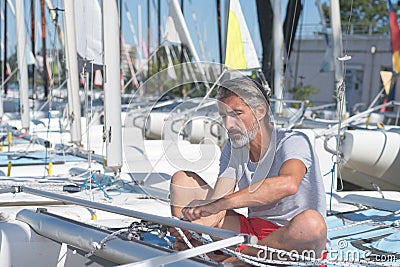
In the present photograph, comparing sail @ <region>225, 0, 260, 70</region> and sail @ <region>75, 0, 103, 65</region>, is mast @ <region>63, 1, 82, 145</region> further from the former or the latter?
sail @ <region>225, 0, 260, 70</region>

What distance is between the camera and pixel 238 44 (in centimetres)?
550

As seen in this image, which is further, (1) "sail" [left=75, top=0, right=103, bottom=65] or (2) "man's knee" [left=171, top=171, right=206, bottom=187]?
(1) "sail" [left=75, top=0, right=103, bottom=65]

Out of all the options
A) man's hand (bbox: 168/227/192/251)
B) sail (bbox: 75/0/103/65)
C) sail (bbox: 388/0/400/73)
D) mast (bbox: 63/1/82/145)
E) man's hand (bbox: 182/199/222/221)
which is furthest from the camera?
sail (bbox: 388/0/400/73)

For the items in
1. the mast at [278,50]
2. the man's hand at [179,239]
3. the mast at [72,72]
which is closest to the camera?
the man's hand at [179,239]

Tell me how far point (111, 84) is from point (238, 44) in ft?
6.02

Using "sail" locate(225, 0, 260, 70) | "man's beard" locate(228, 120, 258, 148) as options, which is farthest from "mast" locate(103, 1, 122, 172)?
"man's beard" locate(228, 120, 258, 148)

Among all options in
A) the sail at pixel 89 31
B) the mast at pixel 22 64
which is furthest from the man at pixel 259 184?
the mast at pixel 22 64

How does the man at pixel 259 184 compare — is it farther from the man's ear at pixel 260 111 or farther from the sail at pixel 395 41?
the sail at pixel 395 41

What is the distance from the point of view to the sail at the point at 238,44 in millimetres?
5391

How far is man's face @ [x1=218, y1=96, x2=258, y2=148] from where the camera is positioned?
91.8 inches

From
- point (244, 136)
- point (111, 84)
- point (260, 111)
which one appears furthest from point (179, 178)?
point (111, 84)

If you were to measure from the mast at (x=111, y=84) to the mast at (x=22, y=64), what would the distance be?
130 inches

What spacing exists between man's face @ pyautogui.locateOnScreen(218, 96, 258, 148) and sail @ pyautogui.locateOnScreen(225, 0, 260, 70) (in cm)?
295

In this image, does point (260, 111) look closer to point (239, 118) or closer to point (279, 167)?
point (239, 118)
